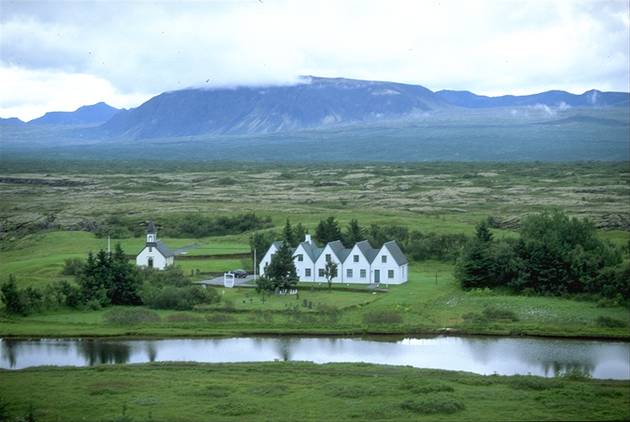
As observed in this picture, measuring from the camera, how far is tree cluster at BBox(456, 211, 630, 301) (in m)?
44.8

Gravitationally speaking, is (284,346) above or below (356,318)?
below

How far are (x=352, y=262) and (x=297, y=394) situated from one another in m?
25.3

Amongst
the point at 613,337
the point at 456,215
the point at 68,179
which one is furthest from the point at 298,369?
the point at 68,179

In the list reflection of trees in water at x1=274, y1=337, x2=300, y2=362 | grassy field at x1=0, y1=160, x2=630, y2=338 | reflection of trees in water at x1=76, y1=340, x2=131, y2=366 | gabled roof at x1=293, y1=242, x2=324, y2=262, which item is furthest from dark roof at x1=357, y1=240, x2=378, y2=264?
reflection of trees in water at x1=76, y1=340, x2=131, y2=366

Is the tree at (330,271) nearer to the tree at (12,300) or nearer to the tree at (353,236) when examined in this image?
the tree at (353,236)

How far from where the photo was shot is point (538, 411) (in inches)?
1024

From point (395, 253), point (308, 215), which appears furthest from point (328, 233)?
point (308, 215)

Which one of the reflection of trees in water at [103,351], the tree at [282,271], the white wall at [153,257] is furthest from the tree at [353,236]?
the reflection of trees in water at [103,351]

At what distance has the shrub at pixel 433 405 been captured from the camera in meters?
26.5

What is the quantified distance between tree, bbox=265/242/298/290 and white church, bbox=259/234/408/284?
11.3ft

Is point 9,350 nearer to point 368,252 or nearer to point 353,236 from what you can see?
point 368,252

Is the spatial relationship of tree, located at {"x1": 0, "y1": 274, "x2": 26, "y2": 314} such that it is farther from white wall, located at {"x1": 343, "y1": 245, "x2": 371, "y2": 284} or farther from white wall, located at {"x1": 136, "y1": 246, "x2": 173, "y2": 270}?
white wall, located at {"x1": 343, "y1": 245, "x2": 371, "y2": 284}

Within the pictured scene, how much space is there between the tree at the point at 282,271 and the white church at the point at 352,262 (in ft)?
11.3

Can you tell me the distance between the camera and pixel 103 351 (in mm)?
36750
